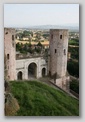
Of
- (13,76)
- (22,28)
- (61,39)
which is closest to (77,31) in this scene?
(61,39)

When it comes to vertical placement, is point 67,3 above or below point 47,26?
above

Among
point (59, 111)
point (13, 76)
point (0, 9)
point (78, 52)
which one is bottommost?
point (59, 111)

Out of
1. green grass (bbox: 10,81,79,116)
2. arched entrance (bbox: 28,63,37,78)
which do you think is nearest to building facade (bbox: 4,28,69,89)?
arched entrance (bbox: 28,63,37,78)

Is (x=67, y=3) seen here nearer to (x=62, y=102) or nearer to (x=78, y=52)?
(x=78, y=52)

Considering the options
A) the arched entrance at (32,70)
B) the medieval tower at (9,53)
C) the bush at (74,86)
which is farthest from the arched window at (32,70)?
the bush at (74,86)

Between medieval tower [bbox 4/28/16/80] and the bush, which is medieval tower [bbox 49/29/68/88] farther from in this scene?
medieval tower [bbox 4/28/16/80]

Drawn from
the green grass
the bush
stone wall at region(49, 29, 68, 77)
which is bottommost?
the green grass
